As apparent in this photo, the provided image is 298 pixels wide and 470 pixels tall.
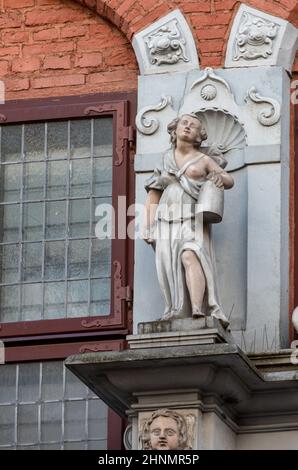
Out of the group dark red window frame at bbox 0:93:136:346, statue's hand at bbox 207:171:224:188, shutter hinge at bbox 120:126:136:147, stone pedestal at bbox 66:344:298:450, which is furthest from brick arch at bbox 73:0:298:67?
stone pedestal at bbox 66:344:298:450

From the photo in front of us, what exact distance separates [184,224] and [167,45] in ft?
6.73

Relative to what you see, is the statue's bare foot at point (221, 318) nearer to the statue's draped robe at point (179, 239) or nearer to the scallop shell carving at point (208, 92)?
the statue's draped robe at point (179, 239)

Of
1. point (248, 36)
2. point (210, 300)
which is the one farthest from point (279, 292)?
point (248, 36)

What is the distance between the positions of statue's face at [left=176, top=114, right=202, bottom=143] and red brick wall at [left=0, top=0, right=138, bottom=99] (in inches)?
53.9

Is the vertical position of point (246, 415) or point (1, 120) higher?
point (1, 120)

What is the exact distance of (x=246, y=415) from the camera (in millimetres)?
20734

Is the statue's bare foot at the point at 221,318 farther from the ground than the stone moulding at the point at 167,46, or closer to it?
closer to it

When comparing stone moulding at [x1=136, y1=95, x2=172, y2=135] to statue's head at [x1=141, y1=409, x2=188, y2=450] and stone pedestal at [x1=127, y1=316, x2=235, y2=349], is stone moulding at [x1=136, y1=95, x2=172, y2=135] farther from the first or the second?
statue's head at [x1=141, y1=409, x2=188, y2=450]

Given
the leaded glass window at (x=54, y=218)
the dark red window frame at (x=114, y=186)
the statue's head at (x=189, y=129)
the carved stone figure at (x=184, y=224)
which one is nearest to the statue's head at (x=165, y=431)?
the carved stone figure at (x=184, y=224)

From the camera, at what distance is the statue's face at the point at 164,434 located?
20047mm

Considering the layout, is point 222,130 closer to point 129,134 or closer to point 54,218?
point 129,134

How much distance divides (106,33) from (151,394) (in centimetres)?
387

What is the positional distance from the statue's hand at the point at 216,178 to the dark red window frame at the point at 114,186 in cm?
129

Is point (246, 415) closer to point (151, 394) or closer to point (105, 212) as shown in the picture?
point (151, 394)
